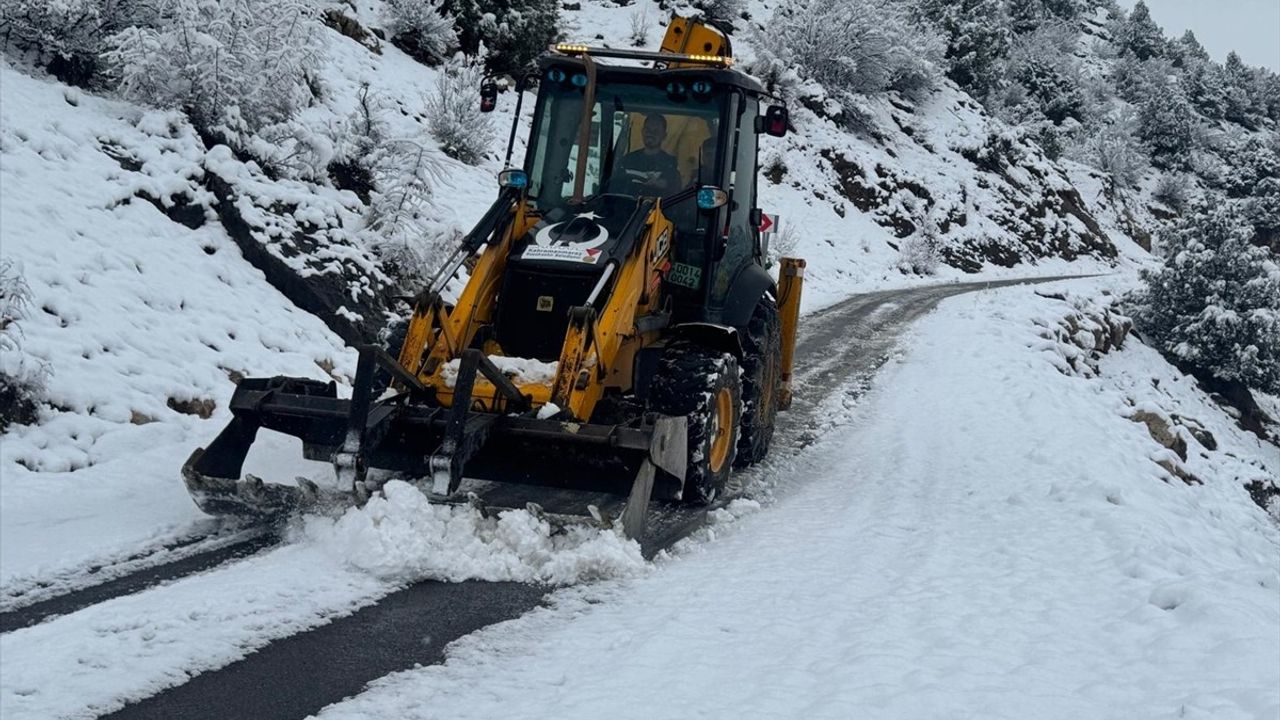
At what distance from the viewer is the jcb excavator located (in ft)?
16.5

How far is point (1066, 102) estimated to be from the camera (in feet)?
158

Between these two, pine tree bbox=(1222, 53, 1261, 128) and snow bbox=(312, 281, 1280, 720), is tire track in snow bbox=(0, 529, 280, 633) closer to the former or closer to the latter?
snow bbox=(312, 281, 1280, 720)

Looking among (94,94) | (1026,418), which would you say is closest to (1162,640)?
(1026,418)


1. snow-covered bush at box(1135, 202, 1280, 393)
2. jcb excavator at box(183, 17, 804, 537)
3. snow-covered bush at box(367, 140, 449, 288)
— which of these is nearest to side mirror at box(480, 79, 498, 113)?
jcb excavator at box(183, 17, 804, 537)

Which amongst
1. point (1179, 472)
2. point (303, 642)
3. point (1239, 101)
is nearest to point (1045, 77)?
point (1239, 101)

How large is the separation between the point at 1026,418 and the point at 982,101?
33.9m

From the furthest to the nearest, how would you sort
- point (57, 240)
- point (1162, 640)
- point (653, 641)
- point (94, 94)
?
point (94, 94)
point (57, 240)
point (1162, 640)
point (653, 641)

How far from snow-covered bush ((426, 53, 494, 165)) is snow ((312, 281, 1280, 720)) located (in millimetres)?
8058

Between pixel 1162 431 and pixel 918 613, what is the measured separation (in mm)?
9584

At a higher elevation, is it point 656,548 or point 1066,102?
point 1066,102

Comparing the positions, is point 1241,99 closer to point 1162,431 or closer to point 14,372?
point 1162,431

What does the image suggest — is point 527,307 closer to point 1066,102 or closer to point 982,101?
point 982,101

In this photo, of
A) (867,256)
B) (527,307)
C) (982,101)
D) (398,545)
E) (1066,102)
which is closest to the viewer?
(398,545)

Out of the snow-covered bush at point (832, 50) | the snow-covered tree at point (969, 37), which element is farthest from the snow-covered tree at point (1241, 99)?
the snow-covered bush at point (832, 50)
